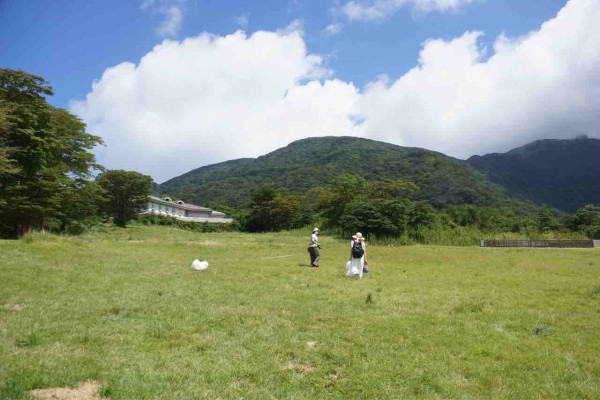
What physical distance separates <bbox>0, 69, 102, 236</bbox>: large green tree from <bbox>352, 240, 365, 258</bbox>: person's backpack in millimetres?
20180

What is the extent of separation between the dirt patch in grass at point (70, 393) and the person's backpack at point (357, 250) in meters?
11.3

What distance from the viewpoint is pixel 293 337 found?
7473mm

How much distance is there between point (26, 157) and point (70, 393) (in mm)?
27930

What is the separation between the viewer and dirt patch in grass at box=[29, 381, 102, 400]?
4715 millimetres

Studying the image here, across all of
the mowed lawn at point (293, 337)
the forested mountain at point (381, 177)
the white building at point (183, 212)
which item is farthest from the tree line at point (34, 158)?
the forested mountain at point (381, 177)

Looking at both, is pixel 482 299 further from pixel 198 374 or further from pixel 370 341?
pixel 198 374

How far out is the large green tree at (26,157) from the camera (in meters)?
25.9

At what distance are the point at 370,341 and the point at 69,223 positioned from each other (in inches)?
1713

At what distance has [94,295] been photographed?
10.5 metres

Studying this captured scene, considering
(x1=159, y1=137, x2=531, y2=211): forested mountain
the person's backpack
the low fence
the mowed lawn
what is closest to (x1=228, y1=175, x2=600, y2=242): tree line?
the low fence

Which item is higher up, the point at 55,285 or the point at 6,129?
the point at 6,129

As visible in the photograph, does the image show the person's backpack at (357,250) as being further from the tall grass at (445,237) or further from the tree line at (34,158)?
the tall grass at (445,237)

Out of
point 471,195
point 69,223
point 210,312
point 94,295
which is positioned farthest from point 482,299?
point 471,195

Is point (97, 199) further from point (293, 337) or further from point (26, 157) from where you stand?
point (293, 337)
